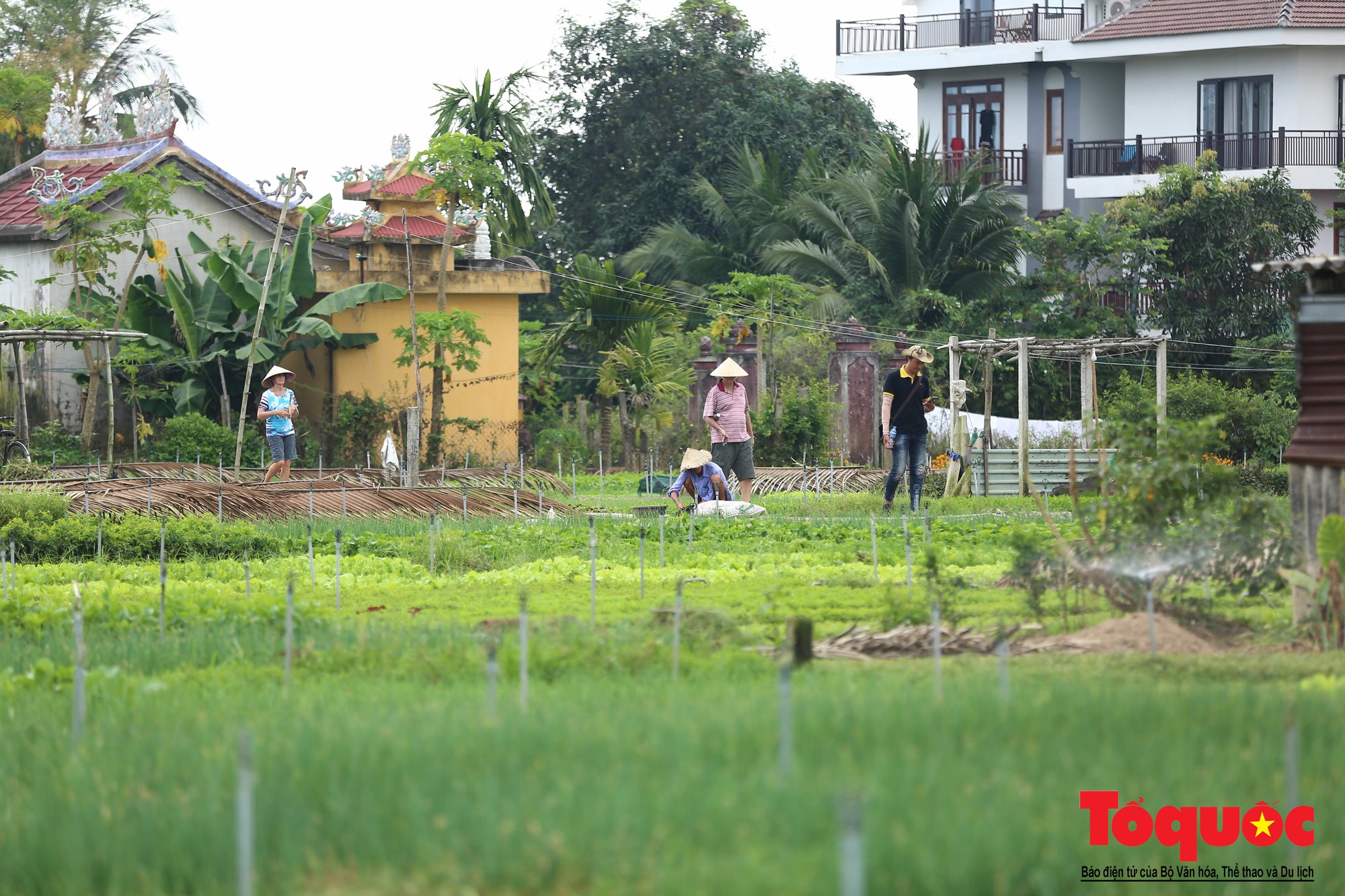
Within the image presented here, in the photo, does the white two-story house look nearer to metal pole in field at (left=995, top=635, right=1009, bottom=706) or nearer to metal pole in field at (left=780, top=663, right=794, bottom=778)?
metal pole in field at (left=995, top=635, right=1009, bottom=706)

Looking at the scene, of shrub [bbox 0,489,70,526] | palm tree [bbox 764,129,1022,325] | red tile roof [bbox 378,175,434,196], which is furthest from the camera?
palm tree [bbox 764,129,1022,325]

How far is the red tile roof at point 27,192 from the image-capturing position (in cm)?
2758

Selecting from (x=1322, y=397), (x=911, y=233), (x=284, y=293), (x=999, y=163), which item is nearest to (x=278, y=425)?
(x=284, y=293)

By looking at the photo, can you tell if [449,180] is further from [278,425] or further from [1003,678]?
[1003,678]

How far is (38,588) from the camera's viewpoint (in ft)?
42.2

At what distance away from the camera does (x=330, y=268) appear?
28.5 m

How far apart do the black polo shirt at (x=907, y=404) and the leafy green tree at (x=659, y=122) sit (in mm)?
21098

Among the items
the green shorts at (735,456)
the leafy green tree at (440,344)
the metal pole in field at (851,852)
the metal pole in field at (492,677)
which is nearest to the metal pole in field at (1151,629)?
the metal pole in field at (492,677)

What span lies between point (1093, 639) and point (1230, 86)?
90.4ft

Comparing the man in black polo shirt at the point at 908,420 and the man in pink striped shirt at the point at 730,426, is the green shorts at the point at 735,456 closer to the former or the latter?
the man in pink striped shirt at the point at 730,426

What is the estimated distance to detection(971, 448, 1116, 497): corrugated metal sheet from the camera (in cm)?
2316

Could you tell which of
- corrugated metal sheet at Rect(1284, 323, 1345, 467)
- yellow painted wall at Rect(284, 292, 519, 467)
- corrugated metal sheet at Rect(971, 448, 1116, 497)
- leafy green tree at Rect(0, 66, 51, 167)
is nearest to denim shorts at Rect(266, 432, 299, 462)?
yellow painted wall at Rect(284, 292, 519, 467)

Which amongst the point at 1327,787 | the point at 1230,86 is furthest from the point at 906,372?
the point at 1230,86

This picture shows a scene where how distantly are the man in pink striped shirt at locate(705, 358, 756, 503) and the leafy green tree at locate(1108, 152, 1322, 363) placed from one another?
13.6 meters
